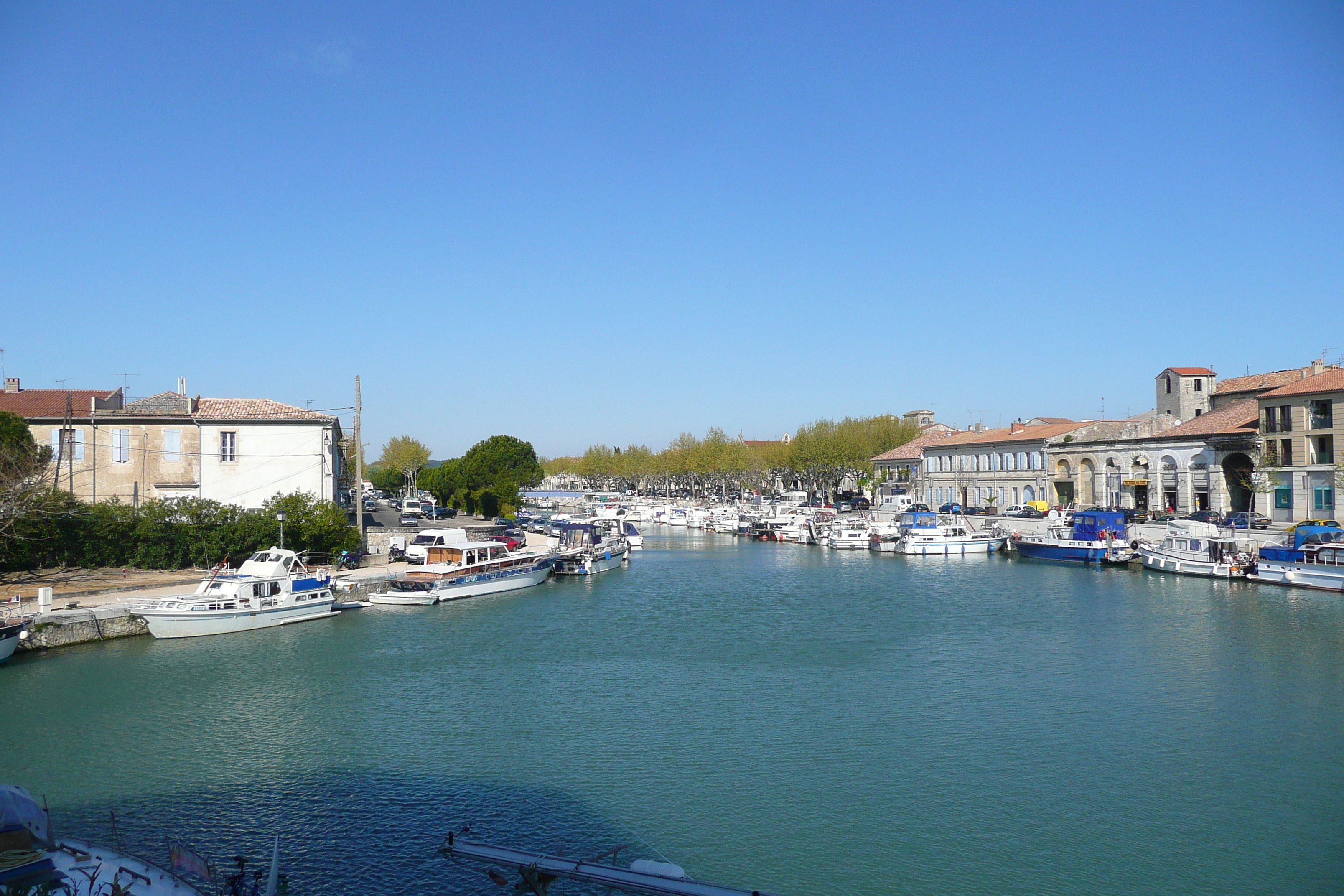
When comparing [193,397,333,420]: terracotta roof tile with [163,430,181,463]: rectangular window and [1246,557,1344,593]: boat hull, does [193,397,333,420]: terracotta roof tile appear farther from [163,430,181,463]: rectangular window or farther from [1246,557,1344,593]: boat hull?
[1246,557,1344,593]: boat hull

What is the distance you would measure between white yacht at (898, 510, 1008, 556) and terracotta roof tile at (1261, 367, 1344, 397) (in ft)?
60.4

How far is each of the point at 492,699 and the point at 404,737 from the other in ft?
11.4

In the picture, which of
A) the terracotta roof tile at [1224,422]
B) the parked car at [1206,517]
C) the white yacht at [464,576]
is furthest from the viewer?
the terracotta roof tile at [1224,422]

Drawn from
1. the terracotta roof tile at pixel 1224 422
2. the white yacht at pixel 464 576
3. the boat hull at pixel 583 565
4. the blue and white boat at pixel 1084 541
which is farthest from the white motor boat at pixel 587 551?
the terracotta roof tile at pixel 1224 422

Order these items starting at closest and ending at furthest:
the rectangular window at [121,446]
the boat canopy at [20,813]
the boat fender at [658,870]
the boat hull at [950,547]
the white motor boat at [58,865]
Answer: the white motor boat at [58,865] → the boat canopy at [20,813] → the boat fender at [658,870] → the rectangular window at [121,446] → the boat hull at [950,547]

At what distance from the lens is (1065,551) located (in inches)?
2122

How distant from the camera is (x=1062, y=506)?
2830 inches

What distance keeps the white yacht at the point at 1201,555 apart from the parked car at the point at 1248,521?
8.67 feet

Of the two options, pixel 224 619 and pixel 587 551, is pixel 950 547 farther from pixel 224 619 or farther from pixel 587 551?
pixel 224 619

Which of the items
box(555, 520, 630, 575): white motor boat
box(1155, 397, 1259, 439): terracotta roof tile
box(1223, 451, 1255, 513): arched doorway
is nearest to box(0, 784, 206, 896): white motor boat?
box(555, 520, 630, 575): white motor boat

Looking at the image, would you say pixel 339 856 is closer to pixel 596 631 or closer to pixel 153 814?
pixel 153 814

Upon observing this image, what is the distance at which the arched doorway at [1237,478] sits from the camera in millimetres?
59344

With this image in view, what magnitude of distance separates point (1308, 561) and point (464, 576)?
38.4 meters

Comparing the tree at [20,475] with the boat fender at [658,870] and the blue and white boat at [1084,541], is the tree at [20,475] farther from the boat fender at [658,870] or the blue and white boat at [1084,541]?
the blue and white boat at [1084,541]
